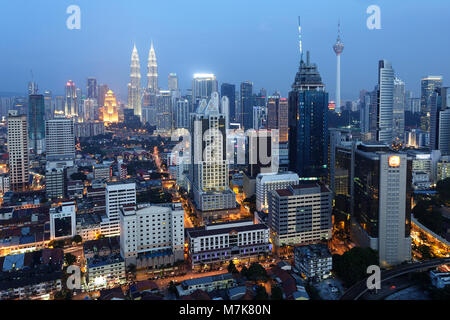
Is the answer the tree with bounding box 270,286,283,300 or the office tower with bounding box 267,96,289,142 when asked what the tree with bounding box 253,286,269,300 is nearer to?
the tree with bounding box 270,286,283,300

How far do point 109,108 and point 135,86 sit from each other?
3.43 metres

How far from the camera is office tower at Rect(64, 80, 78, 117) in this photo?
30.7 m

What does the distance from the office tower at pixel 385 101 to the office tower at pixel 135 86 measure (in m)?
23.1

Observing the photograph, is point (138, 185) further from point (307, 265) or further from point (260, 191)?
point (307, 265)

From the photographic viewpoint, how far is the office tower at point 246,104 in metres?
23.5

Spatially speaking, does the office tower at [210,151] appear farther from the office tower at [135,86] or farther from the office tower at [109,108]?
the office tower at [135,86]

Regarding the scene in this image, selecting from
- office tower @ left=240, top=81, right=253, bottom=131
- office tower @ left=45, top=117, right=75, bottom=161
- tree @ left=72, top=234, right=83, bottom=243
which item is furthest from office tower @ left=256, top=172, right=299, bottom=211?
office tower @ left=240, top=81, right=253, bottom=131

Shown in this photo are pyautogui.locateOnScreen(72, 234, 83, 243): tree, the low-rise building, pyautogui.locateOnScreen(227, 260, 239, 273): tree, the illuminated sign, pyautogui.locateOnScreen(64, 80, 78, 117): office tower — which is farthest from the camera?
pyautogui.locateOnScreen(64, 80, 78, 117): office tower

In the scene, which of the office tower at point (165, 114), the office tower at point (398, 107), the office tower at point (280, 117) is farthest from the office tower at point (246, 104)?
the office tower at point (398, 107)

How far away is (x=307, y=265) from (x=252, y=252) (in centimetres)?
124

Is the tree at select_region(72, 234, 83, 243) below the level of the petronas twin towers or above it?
below

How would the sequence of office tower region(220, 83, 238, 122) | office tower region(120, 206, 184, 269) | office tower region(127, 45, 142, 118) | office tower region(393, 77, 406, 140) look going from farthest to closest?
1. office tower region(127, 45, 142, 118)
2. office tower region(220, 83, 238, 122)
3. office tower region(393, 77, 406, 140)
4. office tower region(120, 206, 184, 269)

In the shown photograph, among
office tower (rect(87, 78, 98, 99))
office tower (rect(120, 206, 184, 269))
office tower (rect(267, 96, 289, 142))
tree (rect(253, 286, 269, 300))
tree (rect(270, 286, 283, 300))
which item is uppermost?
office tower (rect(87, 78, 98, 99))

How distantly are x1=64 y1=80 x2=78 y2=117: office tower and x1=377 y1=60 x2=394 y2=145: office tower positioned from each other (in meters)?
23.6
